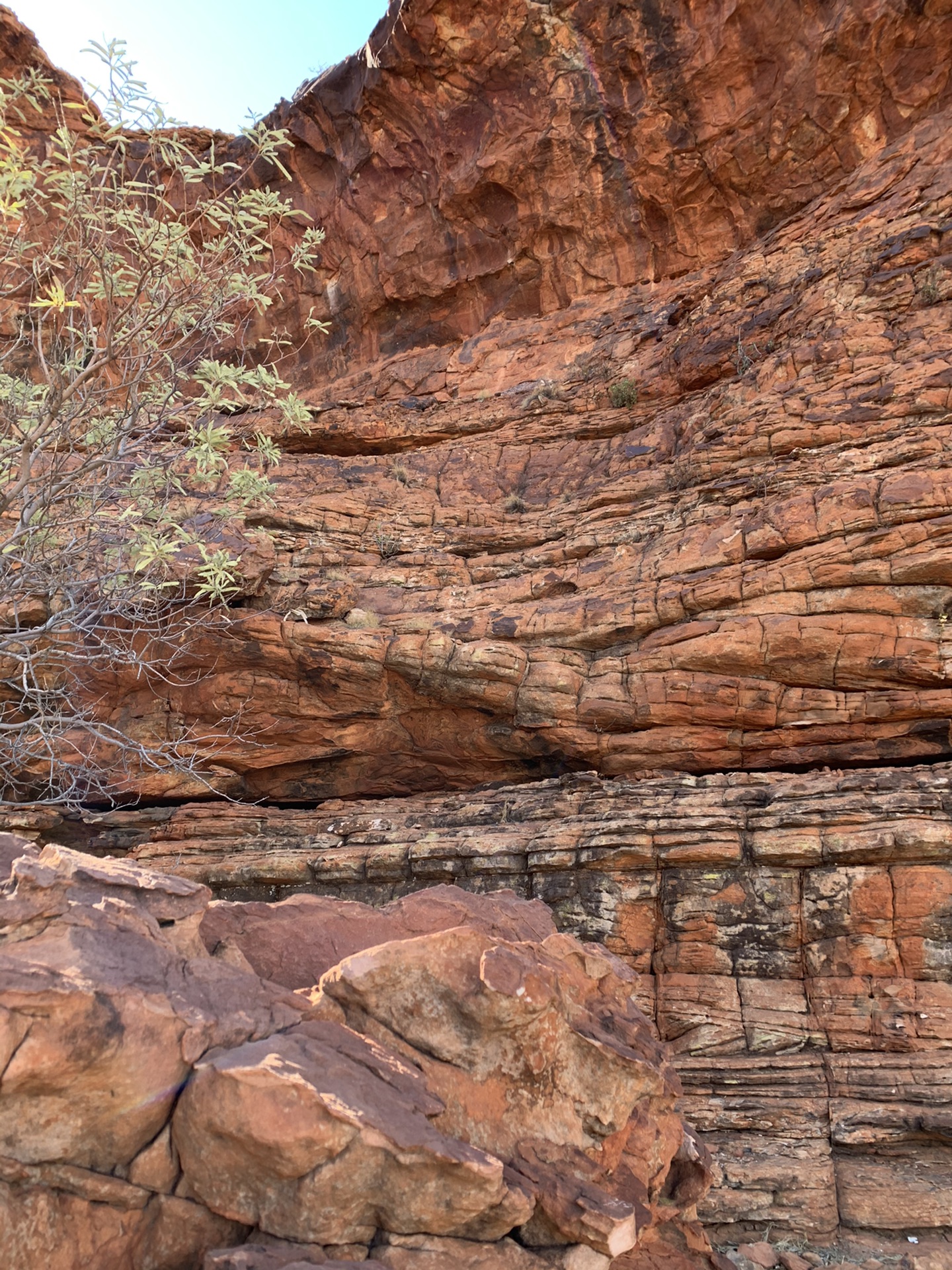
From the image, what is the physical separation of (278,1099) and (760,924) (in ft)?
26.7

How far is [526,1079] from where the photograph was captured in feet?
15.8

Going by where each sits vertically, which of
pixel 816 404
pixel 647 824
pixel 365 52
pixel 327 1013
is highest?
pixel 365 52

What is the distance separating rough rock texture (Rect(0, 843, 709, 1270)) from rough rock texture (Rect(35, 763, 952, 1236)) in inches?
41.1

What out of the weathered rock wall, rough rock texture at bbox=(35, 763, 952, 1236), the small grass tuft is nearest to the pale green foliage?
rough rock texture at bbox=(35, 763, 952, 1236)

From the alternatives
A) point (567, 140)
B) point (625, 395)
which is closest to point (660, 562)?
point (625, 395)

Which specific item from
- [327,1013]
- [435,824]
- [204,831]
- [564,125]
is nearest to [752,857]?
[435,824]

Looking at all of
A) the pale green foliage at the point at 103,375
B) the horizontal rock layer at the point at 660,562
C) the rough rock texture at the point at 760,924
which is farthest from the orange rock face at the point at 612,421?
the pale green foliage at the point at 103,375

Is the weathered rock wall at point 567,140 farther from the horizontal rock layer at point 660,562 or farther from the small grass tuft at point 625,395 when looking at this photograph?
the small grass tuft at point 625,395

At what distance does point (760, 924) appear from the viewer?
33.4ft

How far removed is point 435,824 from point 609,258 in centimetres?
1784

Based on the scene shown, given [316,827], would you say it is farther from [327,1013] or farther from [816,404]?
[816,404]

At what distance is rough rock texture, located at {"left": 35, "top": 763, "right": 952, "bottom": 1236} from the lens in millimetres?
8086

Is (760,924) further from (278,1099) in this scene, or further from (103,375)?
(103,375)

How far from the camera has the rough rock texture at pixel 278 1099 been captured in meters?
3.55
